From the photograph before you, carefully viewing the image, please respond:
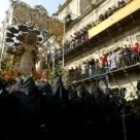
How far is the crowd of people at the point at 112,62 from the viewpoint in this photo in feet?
52.1

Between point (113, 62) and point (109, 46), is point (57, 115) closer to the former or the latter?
point (113, 62)

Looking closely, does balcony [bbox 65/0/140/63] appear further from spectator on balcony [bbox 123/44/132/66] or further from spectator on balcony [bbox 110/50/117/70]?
spectator on balcony [bbox 110/50/117/70]

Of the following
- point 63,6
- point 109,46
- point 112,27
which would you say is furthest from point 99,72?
point 63,6

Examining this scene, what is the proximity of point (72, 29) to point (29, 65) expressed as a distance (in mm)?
14552

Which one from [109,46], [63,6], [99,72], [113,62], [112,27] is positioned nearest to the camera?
[113,62]

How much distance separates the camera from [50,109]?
6191 mm

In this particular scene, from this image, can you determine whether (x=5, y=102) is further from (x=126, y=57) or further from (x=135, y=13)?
(x=135, y=13)

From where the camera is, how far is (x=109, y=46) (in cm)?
1948

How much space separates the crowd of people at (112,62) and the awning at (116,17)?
157 centimetres

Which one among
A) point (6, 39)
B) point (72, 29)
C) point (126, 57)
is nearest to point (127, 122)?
point (6, 39)

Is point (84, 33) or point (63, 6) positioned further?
point (63, 6)

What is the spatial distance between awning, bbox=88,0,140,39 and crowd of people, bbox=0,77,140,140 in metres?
10.7

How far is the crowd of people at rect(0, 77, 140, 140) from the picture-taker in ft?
18.8

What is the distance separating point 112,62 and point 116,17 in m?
3.17
